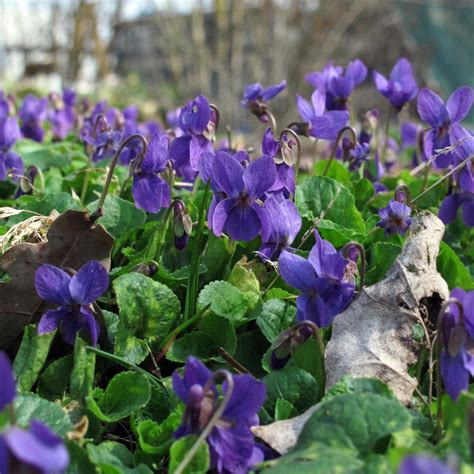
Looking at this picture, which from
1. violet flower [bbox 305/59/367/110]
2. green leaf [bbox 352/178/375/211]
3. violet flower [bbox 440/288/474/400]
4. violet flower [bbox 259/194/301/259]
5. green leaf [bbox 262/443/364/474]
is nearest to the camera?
green leaf [bbox 262/443/364/474]

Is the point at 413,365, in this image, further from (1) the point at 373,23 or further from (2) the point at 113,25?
(2) the point at 113,25

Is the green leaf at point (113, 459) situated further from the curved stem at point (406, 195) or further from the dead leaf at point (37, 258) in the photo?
the curved stem at point (406, 195)

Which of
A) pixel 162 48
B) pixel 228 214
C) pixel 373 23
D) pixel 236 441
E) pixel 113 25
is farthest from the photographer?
pixel 113 25

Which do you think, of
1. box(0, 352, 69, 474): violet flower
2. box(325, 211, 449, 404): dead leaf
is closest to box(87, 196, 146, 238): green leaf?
box(325, 211, 449, 404): dead leaf

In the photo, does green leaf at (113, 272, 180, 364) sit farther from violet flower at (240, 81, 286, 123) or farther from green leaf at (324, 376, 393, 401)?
violet flower at (240, 81, 286, 123)

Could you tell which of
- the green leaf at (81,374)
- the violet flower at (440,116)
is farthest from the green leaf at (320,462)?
the violet flower at (440,116)

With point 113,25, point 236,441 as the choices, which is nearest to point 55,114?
point 236,441
